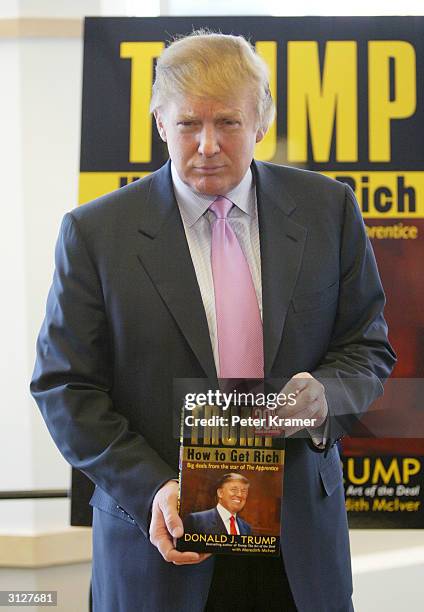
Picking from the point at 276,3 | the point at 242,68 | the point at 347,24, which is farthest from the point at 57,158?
the point at 242,68

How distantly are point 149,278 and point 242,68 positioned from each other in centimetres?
39

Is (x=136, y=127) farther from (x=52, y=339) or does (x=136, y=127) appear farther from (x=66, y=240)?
(x=52, y=339)

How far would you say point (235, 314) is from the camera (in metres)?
1.31

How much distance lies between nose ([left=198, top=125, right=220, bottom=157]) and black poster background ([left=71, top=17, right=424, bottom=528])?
71 centimetres

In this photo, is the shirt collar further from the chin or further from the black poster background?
the black poster background

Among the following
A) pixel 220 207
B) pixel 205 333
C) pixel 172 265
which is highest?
pixel 220 207

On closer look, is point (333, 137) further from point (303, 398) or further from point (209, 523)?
point (209, 523)

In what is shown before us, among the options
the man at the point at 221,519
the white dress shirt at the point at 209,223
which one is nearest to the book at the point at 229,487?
the man at the point at 221,519

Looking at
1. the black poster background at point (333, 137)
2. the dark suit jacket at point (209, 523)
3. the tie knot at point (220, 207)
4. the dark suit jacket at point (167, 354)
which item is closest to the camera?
the dark suit jacket at point (209, 523)

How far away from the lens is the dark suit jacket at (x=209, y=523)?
1.15m

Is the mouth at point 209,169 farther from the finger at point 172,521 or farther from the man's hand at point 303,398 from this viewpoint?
the finger at point 172,521

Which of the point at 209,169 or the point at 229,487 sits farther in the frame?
the point at 209,169

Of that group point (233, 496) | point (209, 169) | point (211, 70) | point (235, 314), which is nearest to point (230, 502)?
point (233, 496)

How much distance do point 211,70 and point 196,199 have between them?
23cm
